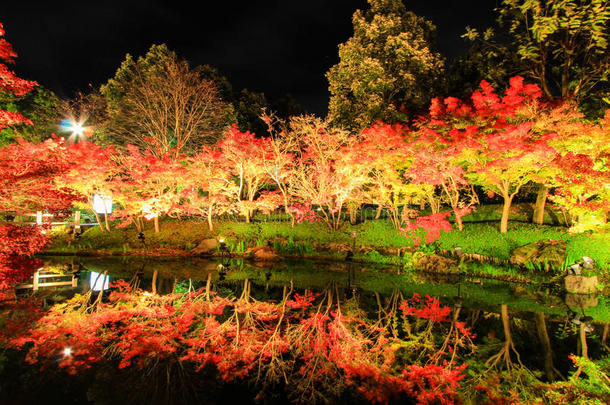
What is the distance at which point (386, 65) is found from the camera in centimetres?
1672

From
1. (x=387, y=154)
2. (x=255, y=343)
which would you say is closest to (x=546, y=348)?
(x=255, y=343)

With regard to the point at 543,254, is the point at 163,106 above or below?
above

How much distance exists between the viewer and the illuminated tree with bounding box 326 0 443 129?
1598 cm

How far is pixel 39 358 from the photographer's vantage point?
4.60 meters

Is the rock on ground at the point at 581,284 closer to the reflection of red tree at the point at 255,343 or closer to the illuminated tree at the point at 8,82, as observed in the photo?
the reflection of red tree at the point at 255,343

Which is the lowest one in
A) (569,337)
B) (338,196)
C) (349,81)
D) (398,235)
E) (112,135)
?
(569,337)

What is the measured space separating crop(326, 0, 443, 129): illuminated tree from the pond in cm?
1010

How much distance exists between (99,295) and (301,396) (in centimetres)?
606

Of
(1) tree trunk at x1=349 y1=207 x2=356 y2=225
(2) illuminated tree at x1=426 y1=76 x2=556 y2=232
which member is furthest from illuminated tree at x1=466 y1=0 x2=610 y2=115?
(1) tree trunk at x1=349 y1=207 x2=356 y2=225

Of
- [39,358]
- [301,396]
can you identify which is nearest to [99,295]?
[39,358]

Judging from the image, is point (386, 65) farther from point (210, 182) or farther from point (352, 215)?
point (210, 182)

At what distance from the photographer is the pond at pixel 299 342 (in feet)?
13.3

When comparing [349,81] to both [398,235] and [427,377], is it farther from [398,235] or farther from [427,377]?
[427,377]

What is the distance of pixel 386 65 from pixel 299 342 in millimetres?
15243
